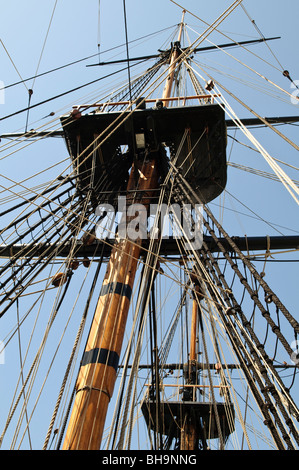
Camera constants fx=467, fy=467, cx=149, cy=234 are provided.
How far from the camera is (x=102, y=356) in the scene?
475 cm

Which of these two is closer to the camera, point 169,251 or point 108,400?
point 108,400

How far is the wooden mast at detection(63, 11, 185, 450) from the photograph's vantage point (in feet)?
13.6

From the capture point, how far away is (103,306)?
209 inches

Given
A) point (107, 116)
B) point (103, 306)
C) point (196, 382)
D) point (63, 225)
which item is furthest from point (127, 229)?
point (196, 382)

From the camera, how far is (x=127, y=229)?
6.48 m

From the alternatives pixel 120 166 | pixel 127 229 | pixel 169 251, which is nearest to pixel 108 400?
pixel 127 229

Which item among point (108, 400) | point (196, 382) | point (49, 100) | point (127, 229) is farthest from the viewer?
point (196, 382)

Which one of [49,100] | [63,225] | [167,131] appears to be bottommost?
[63,225]

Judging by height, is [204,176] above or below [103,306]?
above

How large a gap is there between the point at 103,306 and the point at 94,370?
847 mm

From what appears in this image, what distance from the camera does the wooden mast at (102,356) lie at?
4.14 m
